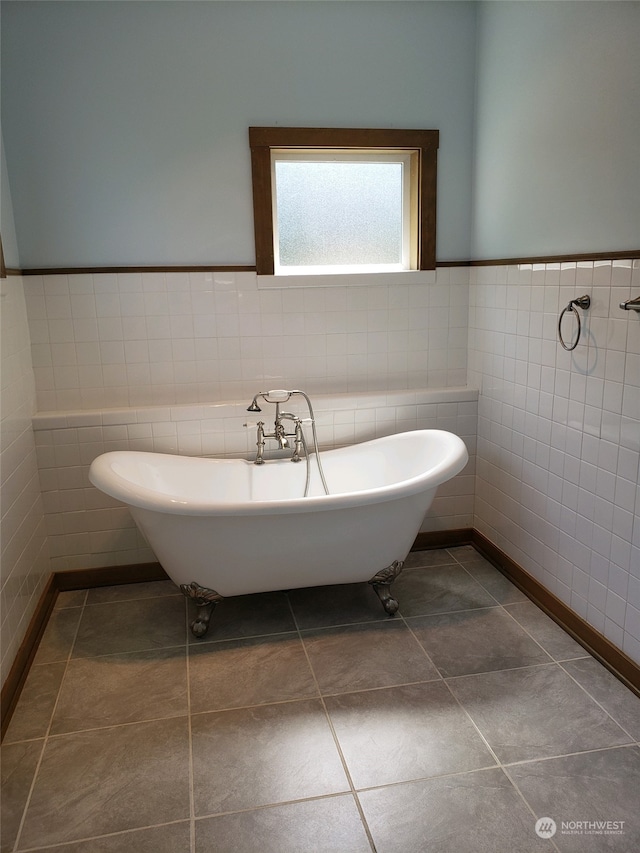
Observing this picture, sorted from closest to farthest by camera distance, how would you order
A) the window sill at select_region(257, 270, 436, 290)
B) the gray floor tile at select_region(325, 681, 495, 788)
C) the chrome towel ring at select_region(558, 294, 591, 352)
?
the gray floor tile at select_region(325, 681, 495, 788) → the chrome towel ring at select_region(558, 294, 591, 352) → the window sill at select_region(257, 270, 436, 290)

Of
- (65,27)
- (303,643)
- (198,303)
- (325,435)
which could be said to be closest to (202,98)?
(65,27)

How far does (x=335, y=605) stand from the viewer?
9.62 ft

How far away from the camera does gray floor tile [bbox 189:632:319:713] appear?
2.32m

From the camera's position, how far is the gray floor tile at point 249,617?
2.73 metres

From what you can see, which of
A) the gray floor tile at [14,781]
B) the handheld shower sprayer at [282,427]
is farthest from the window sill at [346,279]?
the gray floor tile at [14,781]

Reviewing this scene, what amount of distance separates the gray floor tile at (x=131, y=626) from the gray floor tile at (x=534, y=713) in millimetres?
1226

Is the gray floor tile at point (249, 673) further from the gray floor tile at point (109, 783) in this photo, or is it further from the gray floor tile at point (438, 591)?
the gray floor tile at point (438, 591)

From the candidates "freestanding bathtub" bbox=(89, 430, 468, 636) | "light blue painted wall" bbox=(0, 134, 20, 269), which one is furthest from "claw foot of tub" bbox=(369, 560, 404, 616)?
"light blue painted wall" bbox=(0, 134, 20, 269)

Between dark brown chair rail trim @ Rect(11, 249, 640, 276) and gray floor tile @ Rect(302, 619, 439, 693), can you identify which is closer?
gray floor tile @ Rect(302, 619, 439, 693)

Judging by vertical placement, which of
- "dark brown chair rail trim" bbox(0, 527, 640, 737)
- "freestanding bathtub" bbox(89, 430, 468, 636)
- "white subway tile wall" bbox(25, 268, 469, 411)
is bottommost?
"dark brown chair rail trim" bbox(0, 527, 640, 737)

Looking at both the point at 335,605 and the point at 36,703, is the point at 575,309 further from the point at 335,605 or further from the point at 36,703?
the point at 36,703

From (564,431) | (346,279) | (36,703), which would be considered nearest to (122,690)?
(36,703)

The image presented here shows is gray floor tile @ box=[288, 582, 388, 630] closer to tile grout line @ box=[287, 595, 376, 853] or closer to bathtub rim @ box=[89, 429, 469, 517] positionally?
tile grout line @ box=[287, 595, 376, 853]

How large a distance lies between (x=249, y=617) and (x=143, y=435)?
1.02 m
